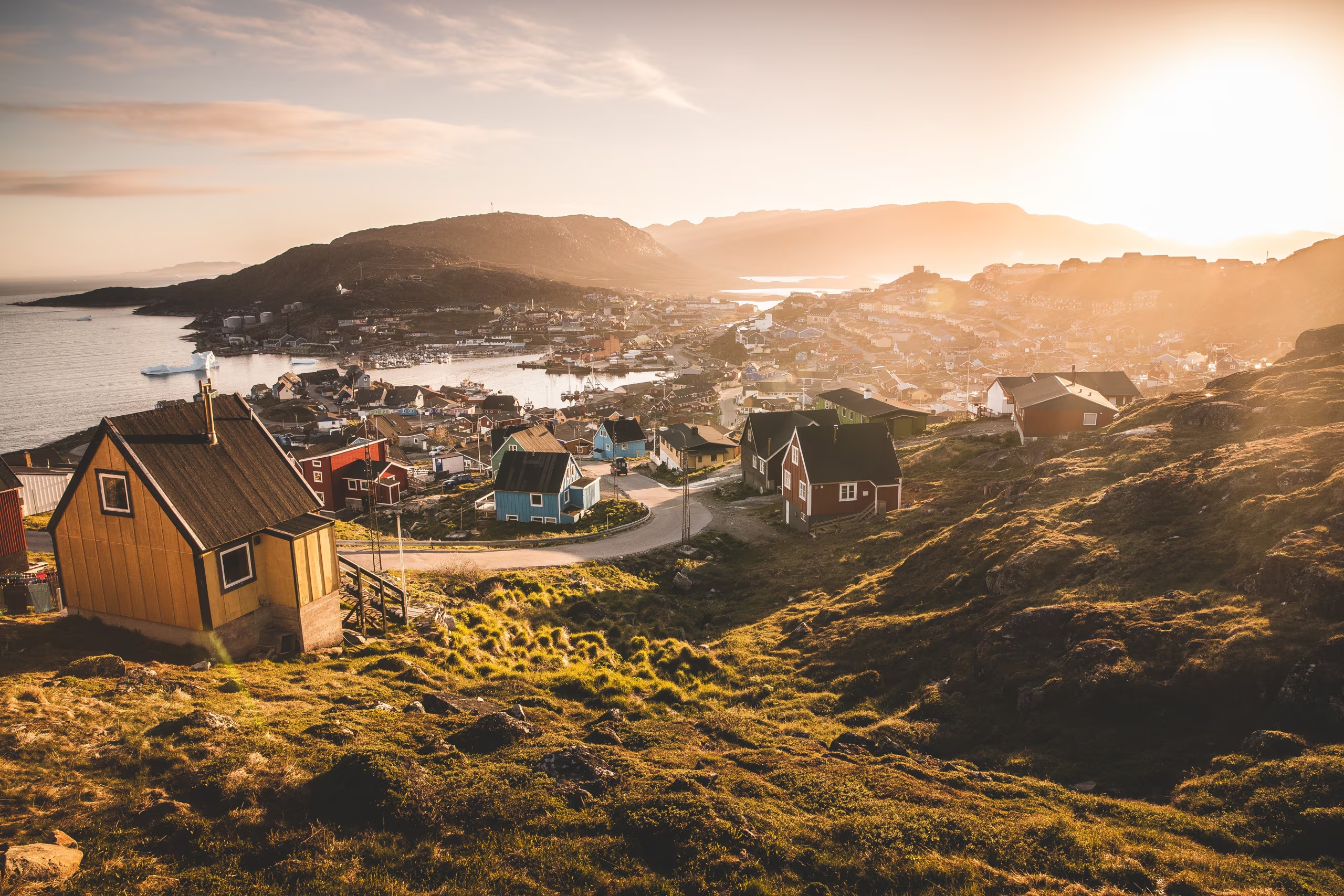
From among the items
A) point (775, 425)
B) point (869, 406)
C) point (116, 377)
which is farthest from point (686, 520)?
point (116, 377)

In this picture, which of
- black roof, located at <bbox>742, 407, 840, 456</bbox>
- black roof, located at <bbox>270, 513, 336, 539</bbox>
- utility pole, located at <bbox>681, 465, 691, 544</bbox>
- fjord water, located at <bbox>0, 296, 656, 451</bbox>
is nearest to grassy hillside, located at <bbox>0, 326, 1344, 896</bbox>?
black roof, located at <bbox>270, 513, 336, 539</bbox>

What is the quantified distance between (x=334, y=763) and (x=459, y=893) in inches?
100

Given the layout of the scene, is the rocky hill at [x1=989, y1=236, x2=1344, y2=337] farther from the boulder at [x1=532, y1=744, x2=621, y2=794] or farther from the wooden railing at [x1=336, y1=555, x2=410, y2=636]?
the boulder at [x1=532, y1=744, x2=621, y2=794]

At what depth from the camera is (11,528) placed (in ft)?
46.4

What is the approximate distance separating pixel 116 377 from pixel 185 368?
10.6m

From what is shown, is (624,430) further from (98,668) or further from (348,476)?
(98,668)

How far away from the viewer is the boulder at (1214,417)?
2044cm

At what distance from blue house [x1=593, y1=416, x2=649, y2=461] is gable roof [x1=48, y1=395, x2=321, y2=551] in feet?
129

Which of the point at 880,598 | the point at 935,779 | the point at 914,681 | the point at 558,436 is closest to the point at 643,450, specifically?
the point at 558,436

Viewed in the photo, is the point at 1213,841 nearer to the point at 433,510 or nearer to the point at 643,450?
the point at 433,510

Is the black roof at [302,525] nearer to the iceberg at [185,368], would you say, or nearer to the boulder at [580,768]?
the boulder at [580,768]

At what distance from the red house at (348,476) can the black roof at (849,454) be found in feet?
78.0

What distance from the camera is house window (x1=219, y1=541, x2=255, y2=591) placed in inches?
412

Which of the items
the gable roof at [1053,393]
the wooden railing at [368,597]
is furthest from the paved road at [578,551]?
the gable roof at [1053,393]
